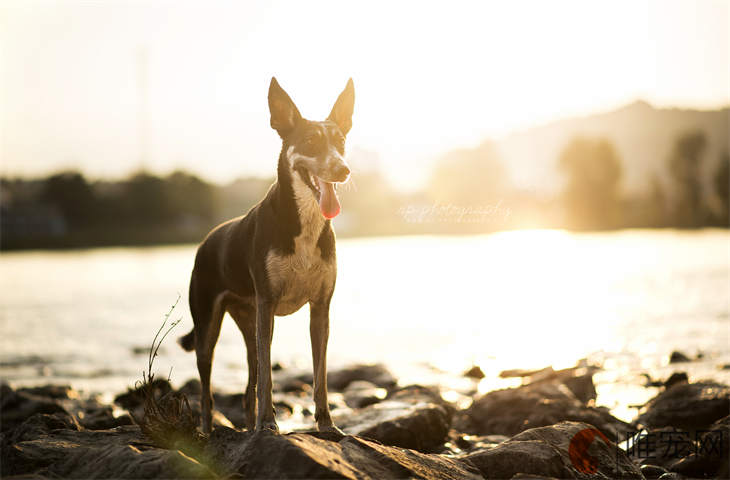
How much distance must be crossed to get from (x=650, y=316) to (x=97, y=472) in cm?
2481

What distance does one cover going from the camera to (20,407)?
516 inches

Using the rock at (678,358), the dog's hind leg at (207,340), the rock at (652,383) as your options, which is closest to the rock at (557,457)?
the dog's hind leg at (207,340)

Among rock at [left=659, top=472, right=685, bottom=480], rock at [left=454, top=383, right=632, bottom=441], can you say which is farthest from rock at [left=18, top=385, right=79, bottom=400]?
rock at [left=659, top=472, right=685, bottom=480]

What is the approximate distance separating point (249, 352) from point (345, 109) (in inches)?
126

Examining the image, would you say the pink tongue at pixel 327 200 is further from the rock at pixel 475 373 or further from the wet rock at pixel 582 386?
the rock at pixel 475 373

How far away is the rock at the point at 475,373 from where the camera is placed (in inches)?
686

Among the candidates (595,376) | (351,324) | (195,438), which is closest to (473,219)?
(595,376)

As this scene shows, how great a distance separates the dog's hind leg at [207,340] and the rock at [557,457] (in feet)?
10.7

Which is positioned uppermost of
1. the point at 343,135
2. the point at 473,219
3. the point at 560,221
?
the point at 343,135

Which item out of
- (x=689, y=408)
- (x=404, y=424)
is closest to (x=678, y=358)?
(x=689, y=408)

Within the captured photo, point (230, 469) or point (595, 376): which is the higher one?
point (230, 469)

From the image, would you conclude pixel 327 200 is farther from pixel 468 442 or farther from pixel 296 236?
pixel 468 442

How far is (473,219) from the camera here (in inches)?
507

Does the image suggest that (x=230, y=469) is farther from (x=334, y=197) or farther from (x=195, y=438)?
(x=334, y=197)
